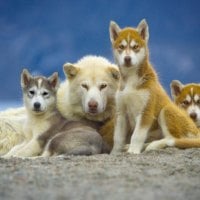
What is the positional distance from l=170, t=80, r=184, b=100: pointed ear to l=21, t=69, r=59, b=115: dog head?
6.29 feet

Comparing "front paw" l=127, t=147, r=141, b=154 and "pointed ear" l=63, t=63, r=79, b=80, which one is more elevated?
"pointed ear" l=63, t=63, r=79, b=80

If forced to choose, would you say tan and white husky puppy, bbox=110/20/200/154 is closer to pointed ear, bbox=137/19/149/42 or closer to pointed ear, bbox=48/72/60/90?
pointed ear, bbox=137/19/149/42

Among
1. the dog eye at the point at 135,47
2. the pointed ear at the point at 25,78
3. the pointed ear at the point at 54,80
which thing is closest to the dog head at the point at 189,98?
the dog eye at the point at 135,47

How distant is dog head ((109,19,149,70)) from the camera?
6551 mm

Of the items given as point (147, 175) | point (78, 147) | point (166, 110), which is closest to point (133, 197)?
point (147, 175)

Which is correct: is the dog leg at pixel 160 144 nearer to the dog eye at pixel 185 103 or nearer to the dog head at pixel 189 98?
the dog head at pixel 189 98

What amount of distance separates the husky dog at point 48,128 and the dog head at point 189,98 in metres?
1.45

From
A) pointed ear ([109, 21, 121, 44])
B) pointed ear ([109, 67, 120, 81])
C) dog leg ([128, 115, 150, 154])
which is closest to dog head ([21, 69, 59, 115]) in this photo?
pointed ear ([109, 67, 120, 81])

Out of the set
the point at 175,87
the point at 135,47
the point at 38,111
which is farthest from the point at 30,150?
the point at 175,87

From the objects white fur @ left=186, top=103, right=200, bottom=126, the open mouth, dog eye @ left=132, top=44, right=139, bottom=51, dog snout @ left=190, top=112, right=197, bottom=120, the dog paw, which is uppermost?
dog eye @ left=132, top=44, right=139, bottom=51

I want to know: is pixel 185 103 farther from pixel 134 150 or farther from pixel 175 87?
pixel 134 150

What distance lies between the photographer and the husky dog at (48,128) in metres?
6.39

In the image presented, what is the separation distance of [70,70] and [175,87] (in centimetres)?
175

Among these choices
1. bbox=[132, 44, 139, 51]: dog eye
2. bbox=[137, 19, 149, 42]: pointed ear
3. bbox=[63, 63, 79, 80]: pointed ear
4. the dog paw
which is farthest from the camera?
bbox=[63, 63, 79, 80]: pointed ear
